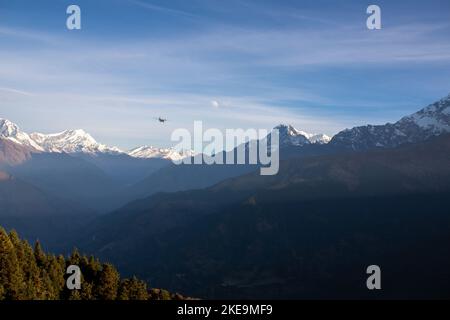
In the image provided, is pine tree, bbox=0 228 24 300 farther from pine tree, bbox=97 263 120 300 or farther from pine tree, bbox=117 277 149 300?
pine tree, bbox=117 277 149 300

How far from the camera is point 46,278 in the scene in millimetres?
118312

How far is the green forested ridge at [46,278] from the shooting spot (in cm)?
10512

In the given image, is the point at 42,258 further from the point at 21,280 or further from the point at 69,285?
the point at 21,280

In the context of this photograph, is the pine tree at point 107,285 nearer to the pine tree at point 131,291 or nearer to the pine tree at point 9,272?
the pine tree at point 131,291

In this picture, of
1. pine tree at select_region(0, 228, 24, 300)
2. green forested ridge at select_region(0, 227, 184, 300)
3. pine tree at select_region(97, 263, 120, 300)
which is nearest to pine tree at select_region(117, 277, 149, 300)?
green forested ridge at select_region(0, 227, 184, 300)

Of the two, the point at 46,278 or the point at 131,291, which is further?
the point at 131,291

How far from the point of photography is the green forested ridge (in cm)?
10512

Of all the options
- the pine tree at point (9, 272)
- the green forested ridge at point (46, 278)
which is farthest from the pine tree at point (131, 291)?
the pine tree at point (9, 272)

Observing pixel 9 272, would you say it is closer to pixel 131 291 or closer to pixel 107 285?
pixel 107 285

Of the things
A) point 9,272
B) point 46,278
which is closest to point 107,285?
point 46,278

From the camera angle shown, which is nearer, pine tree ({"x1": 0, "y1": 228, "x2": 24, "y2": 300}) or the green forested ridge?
pine tree ({"x1": 0, "y1": 228, "x2": 24, "y2": 300})
